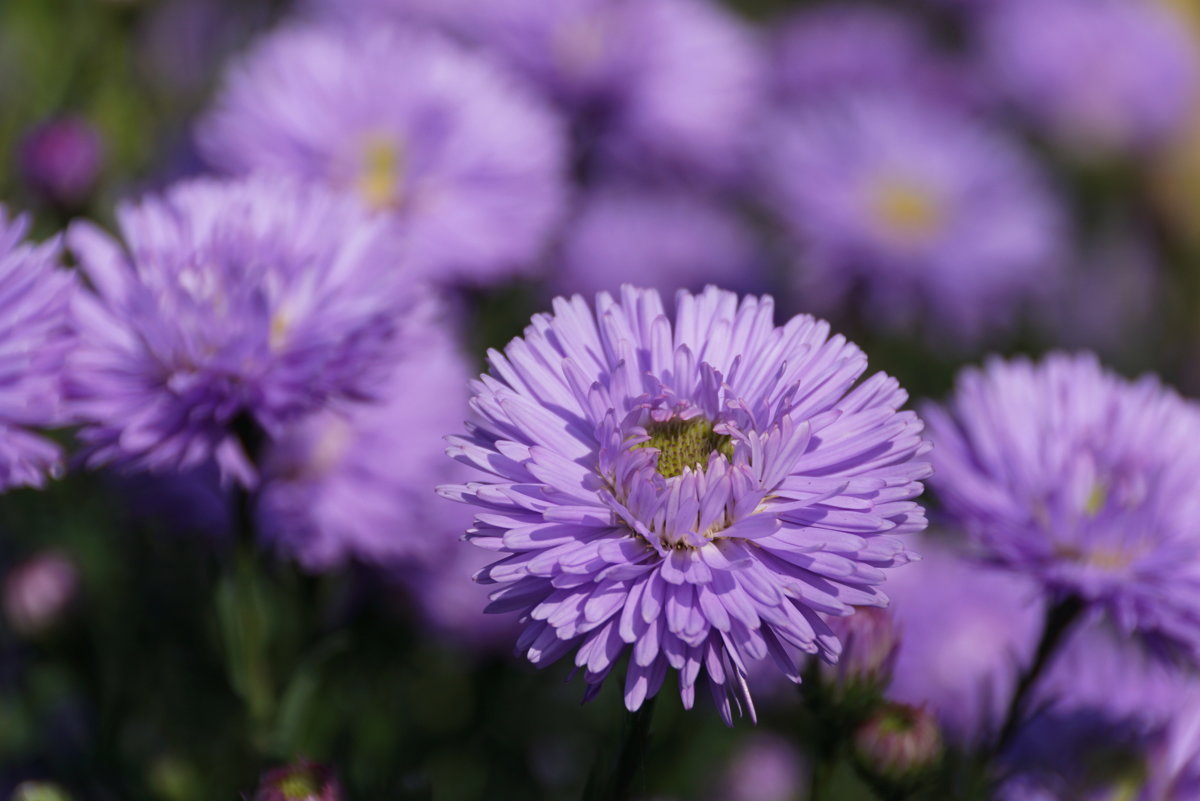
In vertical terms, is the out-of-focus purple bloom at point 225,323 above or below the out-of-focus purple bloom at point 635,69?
below

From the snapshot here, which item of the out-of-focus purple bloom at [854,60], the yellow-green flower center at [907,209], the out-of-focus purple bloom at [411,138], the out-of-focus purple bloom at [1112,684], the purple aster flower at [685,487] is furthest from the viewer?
the out-of-focus purple bloom at [854,60]

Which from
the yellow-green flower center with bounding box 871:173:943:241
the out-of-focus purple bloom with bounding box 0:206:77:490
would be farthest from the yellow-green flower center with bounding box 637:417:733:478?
the yellow-green flower center with bounding box 871:173:943:241

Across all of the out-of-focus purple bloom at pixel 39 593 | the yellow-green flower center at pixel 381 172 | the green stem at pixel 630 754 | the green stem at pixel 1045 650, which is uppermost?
the yellow-green flower center at pixel 381 172

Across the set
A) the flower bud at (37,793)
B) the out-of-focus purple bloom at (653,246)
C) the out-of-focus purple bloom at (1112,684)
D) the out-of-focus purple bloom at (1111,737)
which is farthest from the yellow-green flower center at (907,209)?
the flower bud at (37,793)

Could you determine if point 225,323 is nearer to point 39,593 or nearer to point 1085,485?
point 39,593

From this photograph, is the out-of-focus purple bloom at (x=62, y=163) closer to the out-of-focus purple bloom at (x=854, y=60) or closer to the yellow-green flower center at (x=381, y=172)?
the yellow-green flower center at (x=381, y=172)

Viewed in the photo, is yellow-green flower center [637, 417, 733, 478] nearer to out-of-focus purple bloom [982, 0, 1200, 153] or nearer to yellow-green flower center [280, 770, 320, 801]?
yellow-green flower center [280, 770, 320, 801]
